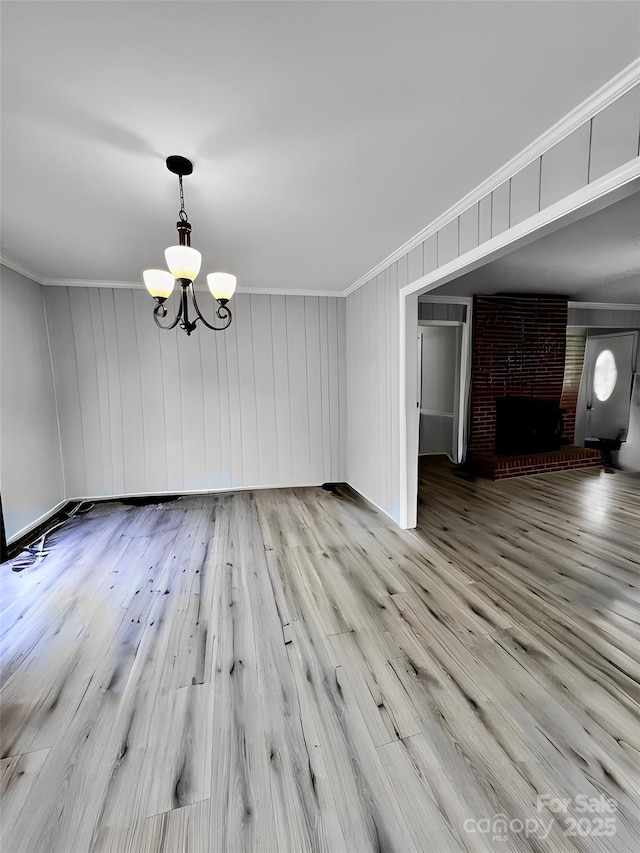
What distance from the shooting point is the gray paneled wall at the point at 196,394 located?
4.10 m

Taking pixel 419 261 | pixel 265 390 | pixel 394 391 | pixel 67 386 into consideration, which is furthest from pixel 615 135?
pixel 67 386

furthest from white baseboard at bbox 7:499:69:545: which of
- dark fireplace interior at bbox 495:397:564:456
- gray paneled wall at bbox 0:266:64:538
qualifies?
dark fireplace interior at bbox 495:397:564:456

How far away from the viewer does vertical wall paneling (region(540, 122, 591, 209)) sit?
1548 mm

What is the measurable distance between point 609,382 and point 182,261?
7000mm

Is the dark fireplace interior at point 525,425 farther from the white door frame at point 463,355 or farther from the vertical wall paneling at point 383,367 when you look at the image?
the vertical wall paneling at point 383,367

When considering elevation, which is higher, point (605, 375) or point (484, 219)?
point (484, 219)

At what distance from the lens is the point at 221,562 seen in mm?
2824

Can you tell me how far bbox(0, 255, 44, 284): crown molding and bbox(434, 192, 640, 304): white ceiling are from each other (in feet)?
15.5

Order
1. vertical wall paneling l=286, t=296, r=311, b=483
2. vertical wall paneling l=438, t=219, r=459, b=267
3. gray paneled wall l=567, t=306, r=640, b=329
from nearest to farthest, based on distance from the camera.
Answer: vertical wall paneling l=438, t=219, r=459, b=267
vertical wall paneling l=286, t=296, r=311, b=483
gray paneled wall l=567, t=306, r=640, b=329

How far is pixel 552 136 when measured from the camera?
5.39 feet

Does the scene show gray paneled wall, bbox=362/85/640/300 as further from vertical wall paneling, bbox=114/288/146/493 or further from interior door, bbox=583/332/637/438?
interior door, bbox=583/332/637/438

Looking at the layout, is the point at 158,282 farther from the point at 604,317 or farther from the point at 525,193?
the point at 604,317

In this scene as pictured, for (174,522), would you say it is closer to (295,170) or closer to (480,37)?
(295,170)

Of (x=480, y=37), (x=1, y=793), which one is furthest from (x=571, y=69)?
(x=1, y=793)
